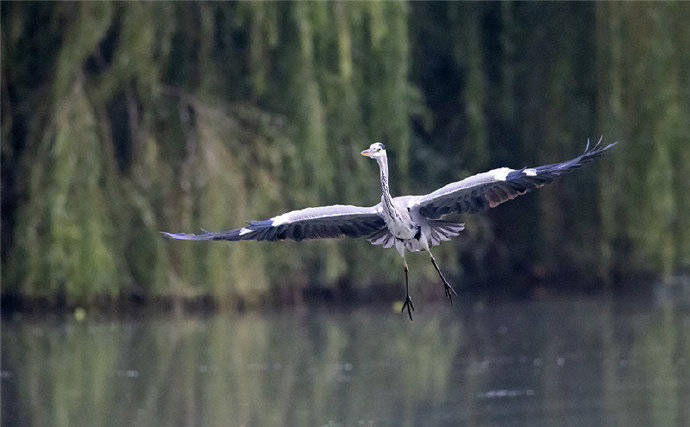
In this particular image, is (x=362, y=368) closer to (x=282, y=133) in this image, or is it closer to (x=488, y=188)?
(x=282, y=133)

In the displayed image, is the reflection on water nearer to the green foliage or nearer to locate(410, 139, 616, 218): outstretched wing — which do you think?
the green foliage

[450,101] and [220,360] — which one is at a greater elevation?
[450,101]

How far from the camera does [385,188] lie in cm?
690

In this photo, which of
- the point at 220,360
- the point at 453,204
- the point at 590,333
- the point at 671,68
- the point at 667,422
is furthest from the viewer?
the point at 671,68

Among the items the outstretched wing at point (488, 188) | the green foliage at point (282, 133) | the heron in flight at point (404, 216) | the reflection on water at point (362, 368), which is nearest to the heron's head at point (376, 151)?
the heron in flight at point (404, 216)

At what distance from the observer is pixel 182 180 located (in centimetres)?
1217

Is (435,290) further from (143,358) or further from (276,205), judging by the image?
(143,358)

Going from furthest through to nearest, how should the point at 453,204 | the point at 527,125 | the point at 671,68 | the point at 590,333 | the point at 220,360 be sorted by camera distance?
the point at 527,125, the point at 671,68, the point at 590,333, the point at 220,360, the point at 453,204

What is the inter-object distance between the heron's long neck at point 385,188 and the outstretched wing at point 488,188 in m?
0.20

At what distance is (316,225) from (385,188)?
2.28 ft

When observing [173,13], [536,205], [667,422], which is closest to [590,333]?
[536,205]

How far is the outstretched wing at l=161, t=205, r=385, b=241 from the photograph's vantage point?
7.15 m

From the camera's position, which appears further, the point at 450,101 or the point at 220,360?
the point at 450,101

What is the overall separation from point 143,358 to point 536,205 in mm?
5094
